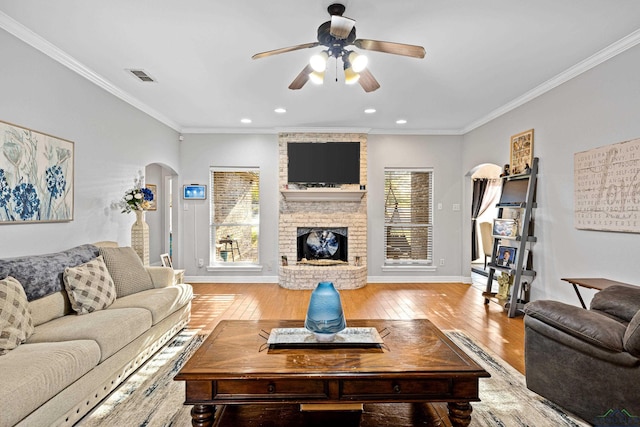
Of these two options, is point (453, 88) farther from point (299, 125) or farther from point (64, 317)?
point (64, 317)

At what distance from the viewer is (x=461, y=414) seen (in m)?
1.73

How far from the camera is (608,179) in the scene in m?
3.07

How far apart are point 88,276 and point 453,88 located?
4213 mm

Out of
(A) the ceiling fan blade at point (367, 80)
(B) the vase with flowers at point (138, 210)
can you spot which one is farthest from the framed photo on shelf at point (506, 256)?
(B) the vase with flowers at point (138, 210)

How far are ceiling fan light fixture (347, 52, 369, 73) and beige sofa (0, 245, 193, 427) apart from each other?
2523mm

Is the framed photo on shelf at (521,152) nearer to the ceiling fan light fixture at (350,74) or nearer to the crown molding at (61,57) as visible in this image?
the ceiling fan light fixture at (350,74)

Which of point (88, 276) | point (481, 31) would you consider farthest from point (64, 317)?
point (481, 31)

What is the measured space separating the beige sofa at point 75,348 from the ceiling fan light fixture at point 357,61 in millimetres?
2523

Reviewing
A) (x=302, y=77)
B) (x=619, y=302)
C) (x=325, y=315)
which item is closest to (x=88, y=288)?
(x=325, y=315)

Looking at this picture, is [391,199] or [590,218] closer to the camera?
[590,218]

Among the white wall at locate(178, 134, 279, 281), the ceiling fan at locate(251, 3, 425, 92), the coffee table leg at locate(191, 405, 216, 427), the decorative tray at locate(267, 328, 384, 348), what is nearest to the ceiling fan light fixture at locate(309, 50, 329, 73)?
the ceiling fan at locate(251, 3, 425, 92)

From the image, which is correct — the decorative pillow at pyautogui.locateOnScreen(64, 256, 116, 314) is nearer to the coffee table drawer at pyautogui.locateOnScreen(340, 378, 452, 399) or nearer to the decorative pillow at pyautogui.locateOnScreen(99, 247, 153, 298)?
the decorative pillow at pyautogui.locateOnScreen(99, 247, 153, 298)

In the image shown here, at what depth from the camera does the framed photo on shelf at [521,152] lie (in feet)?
13.7

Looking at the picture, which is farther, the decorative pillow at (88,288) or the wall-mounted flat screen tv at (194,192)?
the wall-mounted flat screen tv at (194,192)
